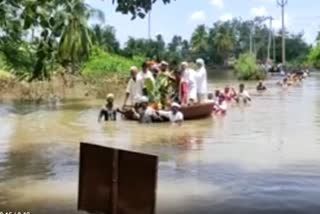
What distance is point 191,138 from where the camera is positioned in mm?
17203

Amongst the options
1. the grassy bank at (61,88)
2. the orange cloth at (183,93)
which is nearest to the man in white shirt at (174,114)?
the orange cloth at (183,93)

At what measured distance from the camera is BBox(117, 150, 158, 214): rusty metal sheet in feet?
21.8

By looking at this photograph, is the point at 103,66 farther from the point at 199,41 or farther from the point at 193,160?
the point at 199,41

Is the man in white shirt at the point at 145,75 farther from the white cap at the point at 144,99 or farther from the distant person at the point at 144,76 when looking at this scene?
the white cap at the point at 144,99

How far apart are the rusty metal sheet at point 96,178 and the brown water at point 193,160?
6.03ft

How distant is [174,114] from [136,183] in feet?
45.7

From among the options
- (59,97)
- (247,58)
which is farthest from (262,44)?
(59,97)

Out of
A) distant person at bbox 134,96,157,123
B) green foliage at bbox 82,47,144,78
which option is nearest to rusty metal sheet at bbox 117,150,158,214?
distant person at bbox 134,96,157,123

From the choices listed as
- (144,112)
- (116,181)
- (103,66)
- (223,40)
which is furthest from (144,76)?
(223,40)

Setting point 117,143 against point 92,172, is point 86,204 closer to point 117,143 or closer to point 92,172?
point 92,172

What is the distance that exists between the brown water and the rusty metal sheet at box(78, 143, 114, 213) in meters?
1.84

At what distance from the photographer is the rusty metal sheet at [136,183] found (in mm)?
6649

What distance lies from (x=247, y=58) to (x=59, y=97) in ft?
113

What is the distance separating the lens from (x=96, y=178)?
23.8ft
